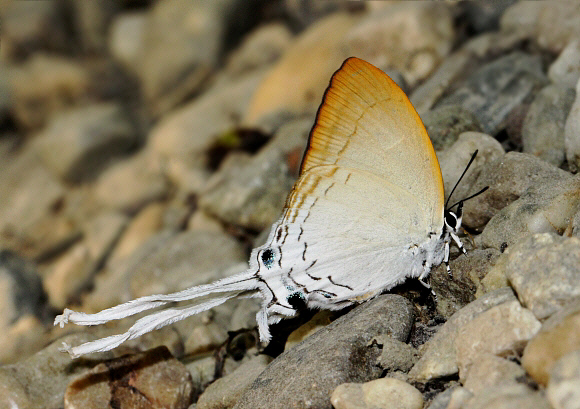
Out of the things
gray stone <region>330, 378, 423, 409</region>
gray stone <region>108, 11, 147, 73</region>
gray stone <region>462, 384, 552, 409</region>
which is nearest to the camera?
gray stone <region>462, 384, 552, 409</region>

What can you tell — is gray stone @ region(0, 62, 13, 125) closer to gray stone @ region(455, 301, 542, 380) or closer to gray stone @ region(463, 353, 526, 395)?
gray stone @ region(455, 301, 542, 380)

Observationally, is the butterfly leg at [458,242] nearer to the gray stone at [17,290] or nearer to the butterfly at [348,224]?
the butterfly at [348,224]

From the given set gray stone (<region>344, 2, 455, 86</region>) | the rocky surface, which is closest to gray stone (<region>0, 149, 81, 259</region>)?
the rocky surface

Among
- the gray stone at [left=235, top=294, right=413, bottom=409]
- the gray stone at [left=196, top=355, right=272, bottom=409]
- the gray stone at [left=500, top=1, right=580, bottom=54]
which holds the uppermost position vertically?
the gray stone at [left=500, top=1, right=580, bottom=54]

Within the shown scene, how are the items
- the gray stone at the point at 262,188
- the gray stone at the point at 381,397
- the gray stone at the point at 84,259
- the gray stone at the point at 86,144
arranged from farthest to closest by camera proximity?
the gray stone at the point at 86,144, the gray stone at the point at 84,259, the gray stone at the point at 262,188, the gray stone at the point at 381,397

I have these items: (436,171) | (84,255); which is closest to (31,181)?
(84,255)

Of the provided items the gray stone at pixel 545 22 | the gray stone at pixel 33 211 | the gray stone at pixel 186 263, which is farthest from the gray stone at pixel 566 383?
the gray stone at pixel 33 211

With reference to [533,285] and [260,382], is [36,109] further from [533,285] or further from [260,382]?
[533,285]
